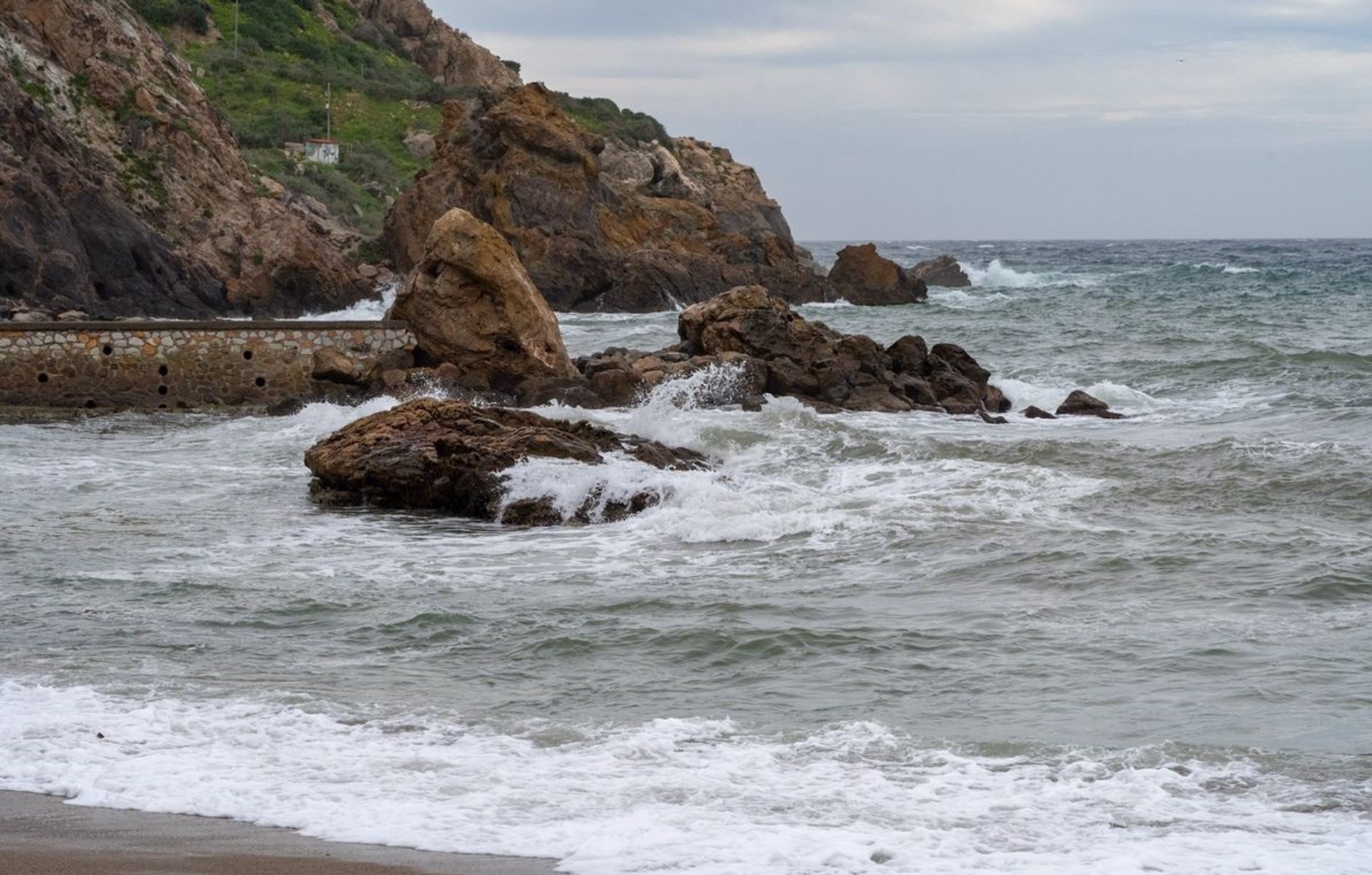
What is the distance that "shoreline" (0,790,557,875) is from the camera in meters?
5.13

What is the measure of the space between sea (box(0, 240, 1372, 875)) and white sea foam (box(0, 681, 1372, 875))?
0.02 m

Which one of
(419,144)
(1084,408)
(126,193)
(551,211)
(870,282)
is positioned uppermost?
(419,144)

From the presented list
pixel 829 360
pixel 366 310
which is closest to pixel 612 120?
pixel 366 310

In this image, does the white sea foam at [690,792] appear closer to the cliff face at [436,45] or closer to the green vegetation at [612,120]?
the green vegetation at [612,120]

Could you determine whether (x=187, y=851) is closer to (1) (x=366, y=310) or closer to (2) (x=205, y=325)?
(2) (x=205, y=325)

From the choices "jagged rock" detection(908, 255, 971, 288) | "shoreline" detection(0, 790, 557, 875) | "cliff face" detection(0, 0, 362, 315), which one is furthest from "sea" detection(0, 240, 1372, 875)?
"jagged rock" detection(908, 255, 971, 288)

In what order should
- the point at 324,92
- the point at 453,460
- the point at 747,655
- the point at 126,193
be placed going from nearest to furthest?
the point at 747,655 → the point at 453,460 → the point at 126,193 → the point at 324,92

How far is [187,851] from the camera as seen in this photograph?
209 inches

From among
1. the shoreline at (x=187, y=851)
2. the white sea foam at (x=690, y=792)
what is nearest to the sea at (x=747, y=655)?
the white sea foam at (x=690, y=792)

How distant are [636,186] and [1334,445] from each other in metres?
41.0

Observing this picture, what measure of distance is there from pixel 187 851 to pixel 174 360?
16666mm

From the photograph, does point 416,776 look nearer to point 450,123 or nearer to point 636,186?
point 450,123

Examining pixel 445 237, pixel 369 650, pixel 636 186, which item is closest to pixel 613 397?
pixel 445 237

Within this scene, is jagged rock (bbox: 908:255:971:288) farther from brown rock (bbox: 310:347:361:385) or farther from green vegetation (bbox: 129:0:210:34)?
brown rock (bbox: 310:347:361:385)
